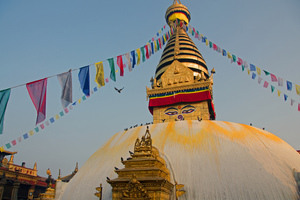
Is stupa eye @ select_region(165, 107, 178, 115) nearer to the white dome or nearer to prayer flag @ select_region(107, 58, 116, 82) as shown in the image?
the white dome

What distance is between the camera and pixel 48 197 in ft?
34.3

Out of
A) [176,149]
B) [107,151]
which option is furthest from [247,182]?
[107,151]

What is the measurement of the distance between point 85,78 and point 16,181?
1531 centimetres

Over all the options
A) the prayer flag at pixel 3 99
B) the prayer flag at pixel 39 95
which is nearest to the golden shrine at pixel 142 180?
the prayer flag at pixel 39 95

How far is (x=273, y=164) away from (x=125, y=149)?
5.83m

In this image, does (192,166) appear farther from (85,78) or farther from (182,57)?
(182,57)

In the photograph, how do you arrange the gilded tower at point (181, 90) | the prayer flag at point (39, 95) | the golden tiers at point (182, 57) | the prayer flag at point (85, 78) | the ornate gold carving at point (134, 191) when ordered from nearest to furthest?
the ornate gold carving at point (134, 191), the prayer flag at point (39, 95), the prayer flag at point (85, 78), the gilded tower at point (181, 90), the golden tiers at point (182, 57)

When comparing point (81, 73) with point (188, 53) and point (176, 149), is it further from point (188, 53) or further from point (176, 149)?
point (188, 53)

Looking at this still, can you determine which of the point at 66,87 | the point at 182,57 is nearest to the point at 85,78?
the point at 66,87

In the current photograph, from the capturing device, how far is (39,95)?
7223 millimetres

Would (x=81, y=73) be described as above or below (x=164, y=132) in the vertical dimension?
above

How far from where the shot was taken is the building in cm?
1805

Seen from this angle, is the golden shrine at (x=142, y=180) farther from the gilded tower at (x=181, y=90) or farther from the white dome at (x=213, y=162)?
the gilded tower at (x=181, y=90)

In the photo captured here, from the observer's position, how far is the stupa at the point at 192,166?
23.4 feet
